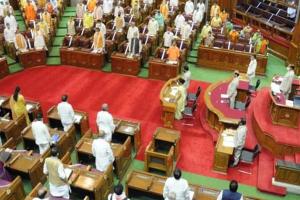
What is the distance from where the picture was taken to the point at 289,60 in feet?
45.5

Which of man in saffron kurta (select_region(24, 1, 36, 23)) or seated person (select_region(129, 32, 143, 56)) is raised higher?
man in saffron kurta (select_region(24, 1, 36, 23))

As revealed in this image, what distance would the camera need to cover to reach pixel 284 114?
29.5ft

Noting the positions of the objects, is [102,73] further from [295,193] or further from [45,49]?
[295,193]

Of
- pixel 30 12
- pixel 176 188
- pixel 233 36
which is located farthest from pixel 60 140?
pixel 30 12

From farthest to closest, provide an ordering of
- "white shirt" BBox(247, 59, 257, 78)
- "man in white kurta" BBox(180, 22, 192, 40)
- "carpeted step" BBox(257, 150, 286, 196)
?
1. "man in white kurta" BBox(180, 22, 192, 40)
2. "white shirt" BBox(247, 59, 257, 78)
3. "carpeted step" BBox(257, 150, 286, 196)

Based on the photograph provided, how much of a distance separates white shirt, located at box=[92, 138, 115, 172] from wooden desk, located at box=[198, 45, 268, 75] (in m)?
6.85

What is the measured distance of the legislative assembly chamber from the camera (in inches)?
307

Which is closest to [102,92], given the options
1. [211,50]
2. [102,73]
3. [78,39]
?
[102,73]

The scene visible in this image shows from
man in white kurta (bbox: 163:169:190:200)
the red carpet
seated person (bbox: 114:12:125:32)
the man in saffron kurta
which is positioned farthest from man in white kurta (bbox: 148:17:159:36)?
man in white kurta (bbox: 163:169:190:200)

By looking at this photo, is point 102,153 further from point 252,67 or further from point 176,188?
point 252,67

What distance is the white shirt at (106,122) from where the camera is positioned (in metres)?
8.68

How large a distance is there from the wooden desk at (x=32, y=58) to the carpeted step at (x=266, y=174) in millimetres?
8296

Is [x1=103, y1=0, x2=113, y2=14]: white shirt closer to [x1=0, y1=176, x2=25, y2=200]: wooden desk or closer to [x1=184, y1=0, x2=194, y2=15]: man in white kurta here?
[x1=184, y1=0, x2=194, y2=15]: man in white kurta

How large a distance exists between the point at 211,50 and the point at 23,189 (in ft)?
27.4
